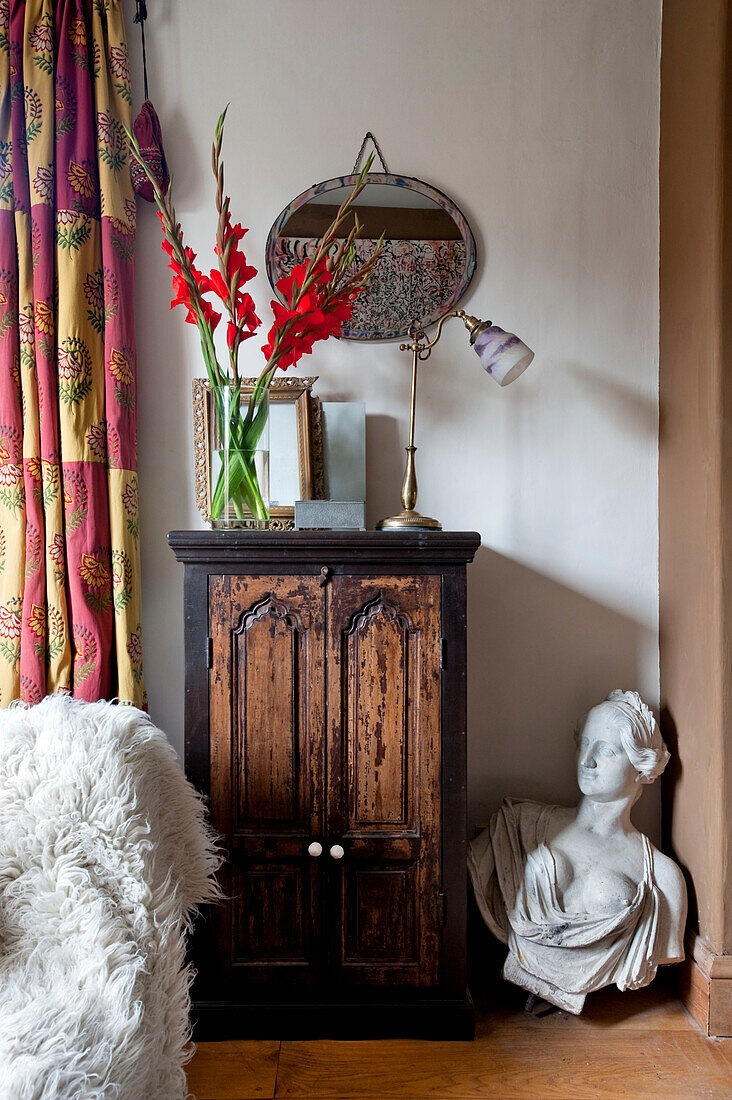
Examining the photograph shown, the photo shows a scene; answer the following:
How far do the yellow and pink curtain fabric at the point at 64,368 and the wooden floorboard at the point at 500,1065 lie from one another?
0.81 metres

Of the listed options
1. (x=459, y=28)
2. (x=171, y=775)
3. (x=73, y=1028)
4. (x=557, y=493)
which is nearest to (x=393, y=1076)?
(x=171, y=775)

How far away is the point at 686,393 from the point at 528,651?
75cm

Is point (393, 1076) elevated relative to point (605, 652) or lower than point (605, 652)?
lower

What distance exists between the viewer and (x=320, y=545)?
1438 millimetres

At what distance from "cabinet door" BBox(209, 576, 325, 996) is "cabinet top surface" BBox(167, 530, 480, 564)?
0.05 m

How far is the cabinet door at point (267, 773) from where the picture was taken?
147 centimetres

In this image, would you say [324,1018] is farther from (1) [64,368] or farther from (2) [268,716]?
(1) [64,368]

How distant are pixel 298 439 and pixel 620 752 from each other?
1.07m

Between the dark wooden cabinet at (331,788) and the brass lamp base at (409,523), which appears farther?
the brass lamp base at (409,523)

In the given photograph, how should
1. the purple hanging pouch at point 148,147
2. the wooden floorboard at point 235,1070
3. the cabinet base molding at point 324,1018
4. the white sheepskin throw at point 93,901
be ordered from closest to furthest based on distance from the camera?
the white sheepskin throw at point 93,901 < the wooden floorboard at point 235,1070 < the cabinet base molding at point 324,1018 < the purple hanging pouch at point 148,147

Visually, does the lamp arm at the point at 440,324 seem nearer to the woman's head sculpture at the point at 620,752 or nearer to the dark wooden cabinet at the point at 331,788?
the dark wooden cabinet at the point at 331,788

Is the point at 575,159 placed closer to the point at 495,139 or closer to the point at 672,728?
the point at 495,139

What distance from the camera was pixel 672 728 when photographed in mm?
1756

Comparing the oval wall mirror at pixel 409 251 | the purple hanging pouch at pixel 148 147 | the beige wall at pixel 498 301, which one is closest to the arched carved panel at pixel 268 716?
the beige wall at pixel 498 301
